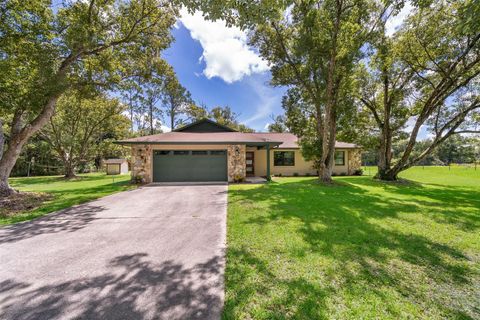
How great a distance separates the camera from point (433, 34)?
388 inches

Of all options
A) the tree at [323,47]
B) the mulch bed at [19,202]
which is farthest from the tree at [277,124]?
the mulch bed at [19,202]

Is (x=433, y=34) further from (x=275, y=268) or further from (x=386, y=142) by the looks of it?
(x=275, y=268)

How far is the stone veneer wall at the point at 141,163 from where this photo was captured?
12.3 m

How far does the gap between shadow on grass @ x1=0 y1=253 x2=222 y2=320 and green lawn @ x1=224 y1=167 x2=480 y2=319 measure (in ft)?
1.10

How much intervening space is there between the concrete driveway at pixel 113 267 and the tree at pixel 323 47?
955cm

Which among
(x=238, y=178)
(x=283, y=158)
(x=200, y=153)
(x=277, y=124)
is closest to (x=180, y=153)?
(x=200, y=153)

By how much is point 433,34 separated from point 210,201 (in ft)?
43.7

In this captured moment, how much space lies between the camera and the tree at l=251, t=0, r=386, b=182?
10227 millimetres

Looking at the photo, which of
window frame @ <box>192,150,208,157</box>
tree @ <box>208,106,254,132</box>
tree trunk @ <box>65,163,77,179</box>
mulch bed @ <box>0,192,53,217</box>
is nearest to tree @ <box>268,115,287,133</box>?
tree @ <box>208,106,254,132</box>

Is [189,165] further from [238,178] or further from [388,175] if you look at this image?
[388,175]

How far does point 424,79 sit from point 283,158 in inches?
403

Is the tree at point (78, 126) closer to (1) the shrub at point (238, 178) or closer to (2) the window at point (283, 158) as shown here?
(1) the shrub at point (238, 178)

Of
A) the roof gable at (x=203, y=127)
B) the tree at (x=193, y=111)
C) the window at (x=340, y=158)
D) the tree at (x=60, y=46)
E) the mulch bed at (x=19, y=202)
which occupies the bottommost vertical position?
the mulch bed at (x=19, y=202)

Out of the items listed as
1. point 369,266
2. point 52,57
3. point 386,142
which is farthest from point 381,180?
point 52,57
